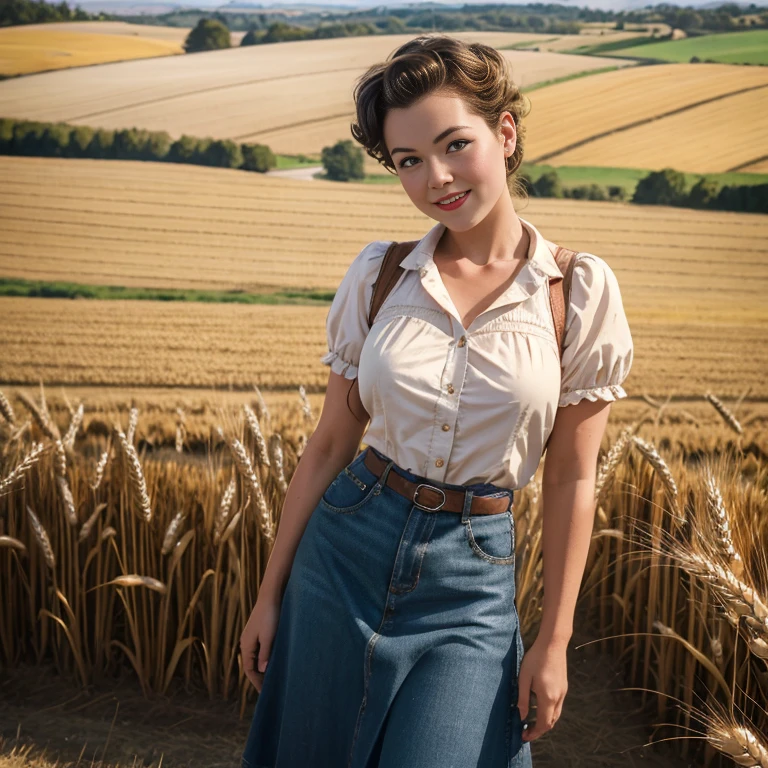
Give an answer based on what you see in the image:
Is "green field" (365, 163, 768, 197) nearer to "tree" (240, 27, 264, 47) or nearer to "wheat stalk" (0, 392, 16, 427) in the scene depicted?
"tree" (240, 27, 264, 47)

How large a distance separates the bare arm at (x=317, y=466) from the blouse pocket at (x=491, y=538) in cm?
27

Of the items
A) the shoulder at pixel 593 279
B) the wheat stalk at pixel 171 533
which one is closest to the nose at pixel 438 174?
the shoulder at pixel 593 279

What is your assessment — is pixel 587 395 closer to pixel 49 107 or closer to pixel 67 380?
pixel 67 380

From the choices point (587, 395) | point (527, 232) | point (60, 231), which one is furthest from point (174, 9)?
point (587, 395)

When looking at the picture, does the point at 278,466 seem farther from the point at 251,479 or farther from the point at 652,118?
the point at 652,118

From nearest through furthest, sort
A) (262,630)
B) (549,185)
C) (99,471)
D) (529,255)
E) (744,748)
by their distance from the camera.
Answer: (744,748) < (529,255) < (262,630) < (99,471) < (549,185)

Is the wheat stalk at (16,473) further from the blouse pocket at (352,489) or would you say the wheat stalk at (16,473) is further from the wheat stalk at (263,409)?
the blouse pocket at (352,489)

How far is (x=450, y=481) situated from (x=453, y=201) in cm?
39

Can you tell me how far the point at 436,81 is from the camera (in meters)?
1.23

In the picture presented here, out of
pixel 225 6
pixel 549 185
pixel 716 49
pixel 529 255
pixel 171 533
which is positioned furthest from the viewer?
pixel 225 6

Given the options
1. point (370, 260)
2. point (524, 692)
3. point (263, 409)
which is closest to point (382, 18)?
point (263, 409)

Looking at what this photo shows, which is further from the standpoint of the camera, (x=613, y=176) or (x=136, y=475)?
(x=613, y=176)

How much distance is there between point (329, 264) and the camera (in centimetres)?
366

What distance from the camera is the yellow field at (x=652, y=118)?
330 cm
